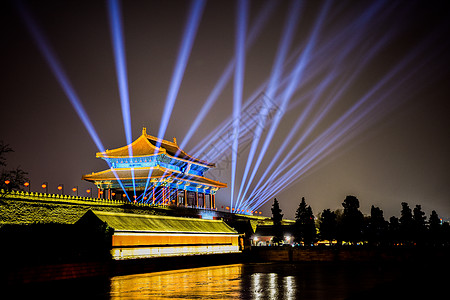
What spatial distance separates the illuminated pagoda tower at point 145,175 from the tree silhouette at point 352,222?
1921cm

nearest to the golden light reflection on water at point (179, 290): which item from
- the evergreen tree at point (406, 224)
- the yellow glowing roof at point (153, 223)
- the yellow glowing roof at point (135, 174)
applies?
the yellow glowing roof at point (153, 223)

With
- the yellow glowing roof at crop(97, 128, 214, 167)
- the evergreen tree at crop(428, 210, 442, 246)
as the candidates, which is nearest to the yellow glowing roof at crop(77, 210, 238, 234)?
the yellow glowing roof at crop(97, 128, 214, 167)

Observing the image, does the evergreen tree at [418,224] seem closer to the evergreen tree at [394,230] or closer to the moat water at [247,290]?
the evergreen tree at [394,230]

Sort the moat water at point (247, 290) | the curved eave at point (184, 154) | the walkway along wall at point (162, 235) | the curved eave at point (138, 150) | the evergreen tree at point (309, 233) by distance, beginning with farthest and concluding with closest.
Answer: the curved eave at point (184, 154)
the curved eave at point (138, 150)
the evergreen tree at point (309, 233)
the walkway along wall at point (162, 235)
the moat water at point (247, 290)

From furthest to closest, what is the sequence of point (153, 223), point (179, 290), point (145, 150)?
point (145, 150) < point (153, 223) < point (179, 290)

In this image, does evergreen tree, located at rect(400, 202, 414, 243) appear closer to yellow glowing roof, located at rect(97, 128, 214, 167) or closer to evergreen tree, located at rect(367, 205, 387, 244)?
evergreen tree, located at rect(367, 205, 387, 244)

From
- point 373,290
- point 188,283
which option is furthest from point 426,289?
point 188,283

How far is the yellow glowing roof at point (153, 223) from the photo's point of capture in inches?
1224

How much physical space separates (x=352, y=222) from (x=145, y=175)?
24890 millimetres

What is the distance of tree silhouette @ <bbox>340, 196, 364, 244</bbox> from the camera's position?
52.2m

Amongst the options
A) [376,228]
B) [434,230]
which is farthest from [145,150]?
[434,230]

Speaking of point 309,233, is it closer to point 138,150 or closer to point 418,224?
point 418,224

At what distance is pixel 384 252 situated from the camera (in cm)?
4053

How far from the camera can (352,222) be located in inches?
2056
